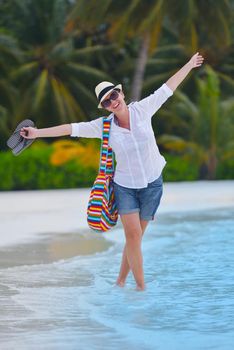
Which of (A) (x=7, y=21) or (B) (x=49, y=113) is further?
(A) (x=7, y=21)

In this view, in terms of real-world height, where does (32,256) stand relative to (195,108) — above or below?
below

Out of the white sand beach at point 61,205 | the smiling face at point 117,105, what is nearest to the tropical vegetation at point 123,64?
the white sand beach at point 61,205

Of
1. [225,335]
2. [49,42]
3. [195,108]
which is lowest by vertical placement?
[225,335]

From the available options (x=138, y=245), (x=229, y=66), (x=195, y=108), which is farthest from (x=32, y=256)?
(x=229, y=66)

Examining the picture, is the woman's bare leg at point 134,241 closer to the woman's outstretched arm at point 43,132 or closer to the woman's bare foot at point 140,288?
the woman's bare foot at point 140,288

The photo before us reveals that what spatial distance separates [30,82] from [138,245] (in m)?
25.9

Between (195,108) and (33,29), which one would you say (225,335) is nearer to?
(195,108)

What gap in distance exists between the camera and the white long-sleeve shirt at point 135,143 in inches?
284

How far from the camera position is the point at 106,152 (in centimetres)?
721

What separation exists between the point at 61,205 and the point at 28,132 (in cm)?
1090

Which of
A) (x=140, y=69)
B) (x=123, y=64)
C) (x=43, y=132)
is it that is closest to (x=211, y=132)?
(x=140, y=69)

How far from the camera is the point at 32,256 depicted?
10.4m

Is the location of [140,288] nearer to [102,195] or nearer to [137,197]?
[137,197]

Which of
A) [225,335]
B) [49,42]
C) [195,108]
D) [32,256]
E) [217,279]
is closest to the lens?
[225,335]
